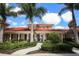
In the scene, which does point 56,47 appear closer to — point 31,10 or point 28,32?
point 28,32

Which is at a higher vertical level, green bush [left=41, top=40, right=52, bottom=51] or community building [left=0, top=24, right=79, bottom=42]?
community building [left=0, top=24, right=79, bottom=42]

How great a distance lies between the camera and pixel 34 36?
3.83m

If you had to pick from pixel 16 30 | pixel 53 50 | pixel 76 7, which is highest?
pixel 76 7

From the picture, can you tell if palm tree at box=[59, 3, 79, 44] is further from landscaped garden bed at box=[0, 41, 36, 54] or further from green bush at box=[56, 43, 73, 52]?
landscaped garden bed at box=[0, 41, 36, 54]

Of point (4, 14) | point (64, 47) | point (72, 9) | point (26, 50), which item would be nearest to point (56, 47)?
point (64, 47)

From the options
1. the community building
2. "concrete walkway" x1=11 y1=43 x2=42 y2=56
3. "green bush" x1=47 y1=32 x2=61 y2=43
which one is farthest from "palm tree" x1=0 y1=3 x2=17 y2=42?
"green bush" x1=47 y1=32 x2=61 y2=43

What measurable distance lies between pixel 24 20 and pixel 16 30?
16 centimetres

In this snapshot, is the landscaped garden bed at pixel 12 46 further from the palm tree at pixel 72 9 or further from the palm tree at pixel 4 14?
the palm tree at pixel 72 9

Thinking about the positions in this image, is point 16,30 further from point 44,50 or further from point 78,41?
point 78,41

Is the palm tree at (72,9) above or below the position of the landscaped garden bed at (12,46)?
above

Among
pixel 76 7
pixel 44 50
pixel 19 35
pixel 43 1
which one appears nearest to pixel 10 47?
pixel 19 35

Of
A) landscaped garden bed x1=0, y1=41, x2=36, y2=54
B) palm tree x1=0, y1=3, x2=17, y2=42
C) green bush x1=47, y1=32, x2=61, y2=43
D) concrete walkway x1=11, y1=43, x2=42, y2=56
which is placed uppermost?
palm tree x1=0, y1=3, x2=17, y2=42

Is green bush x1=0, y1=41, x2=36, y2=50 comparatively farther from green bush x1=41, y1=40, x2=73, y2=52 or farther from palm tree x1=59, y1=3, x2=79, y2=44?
palm tree x1=59, y1=3, x2=79, y2=44

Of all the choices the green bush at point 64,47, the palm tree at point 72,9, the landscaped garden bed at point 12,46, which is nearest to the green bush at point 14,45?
the landscaped garden bed at point 12,46
